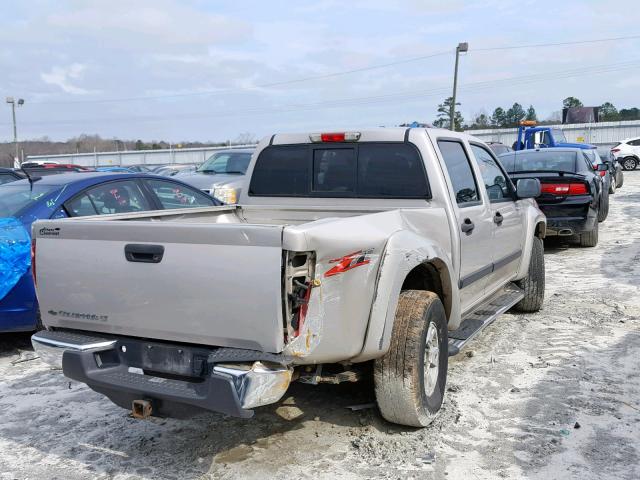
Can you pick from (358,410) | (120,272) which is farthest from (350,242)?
(358,410)

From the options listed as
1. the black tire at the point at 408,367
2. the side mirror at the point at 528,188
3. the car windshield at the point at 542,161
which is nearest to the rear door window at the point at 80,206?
the black tire at the point at 408,367

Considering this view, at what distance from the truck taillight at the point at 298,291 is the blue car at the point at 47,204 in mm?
3226

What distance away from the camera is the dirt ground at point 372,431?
11.7ft

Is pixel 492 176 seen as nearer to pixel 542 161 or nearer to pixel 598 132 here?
pixel 542 161

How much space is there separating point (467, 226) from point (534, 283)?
7.63 feet

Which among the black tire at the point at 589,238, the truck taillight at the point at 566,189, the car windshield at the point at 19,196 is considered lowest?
the black tire at the point at 589,238

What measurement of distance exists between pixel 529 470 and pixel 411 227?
1574 mm

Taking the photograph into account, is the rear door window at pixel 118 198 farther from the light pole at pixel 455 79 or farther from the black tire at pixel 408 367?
the light pole at pixel 455 79

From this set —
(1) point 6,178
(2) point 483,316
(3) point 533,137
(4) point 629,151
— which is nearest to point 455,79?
(4) point 629,151

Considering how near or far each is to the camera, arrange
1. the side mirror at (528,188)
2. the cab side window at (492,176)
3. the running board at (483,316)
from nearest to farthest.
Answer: the running board at (483,316) → the cab side window at (492,176) → the side mirror at (528,188)

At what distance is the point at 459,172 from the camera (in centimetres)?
487

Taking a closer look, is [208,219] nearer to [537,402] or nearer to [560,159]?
[537,402]

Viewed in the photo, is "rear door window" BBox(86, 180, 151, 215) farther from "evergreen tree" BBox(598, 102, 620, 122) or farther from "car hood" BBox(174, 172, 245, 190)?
"evergreen tree" BBox(598, 102, 620, 122)

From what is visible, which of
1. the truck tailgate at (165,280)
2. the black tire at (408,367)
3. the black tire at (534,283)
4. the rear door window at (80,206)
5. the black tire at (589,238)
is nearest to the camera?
the truck tailgate at (165,280)
